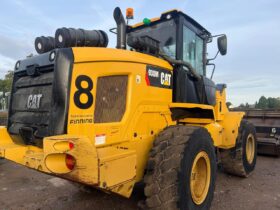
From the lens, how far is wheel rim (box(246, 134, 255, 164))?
616 centimetres

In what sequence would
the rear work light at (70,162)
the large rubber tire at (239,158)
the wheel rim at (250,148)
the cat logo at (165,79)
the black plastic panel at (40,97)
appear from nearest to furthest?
the rear work light at (70,162)
the black plastic panel at (40,97)
the cat logo at (165,79)
the large rubber tire at (239,158)
the wheel rim at (250,148)

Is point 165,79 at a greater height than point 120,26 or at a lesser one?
lesser

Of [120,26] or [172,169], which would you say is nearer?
[172,169]

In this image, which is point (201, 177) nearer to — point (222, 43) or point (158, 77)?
point (158, 77)

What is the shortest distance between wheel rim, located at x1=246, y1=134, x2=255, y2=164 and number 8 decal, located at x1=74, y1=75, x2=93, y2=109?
14.2ft

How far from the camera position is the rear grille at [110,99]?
3039 mm

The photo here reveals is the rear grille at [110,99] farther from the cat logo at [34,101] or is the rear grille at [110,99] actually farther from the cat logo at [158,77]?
the cat logo at [34,101]

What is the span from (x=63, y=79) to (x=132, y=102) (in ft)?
2.74

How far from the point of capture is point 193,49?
15.9 ft

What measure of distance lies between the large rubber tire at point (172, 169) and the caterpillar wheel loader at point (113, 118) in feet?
0.03

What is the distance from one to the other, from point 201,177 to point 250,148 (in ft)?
9.80

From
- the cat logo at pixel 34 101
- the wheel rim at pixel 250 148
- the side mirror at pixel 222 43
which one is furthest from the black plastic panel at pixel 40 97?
the wheel rim at pixel 250 148

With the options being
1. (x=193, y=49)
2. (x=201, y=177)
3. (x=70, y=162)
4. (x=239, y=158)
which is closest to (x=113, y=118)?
(x=70, y=162)

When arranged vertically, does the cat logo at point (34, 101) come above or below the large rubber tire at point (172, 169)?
above
